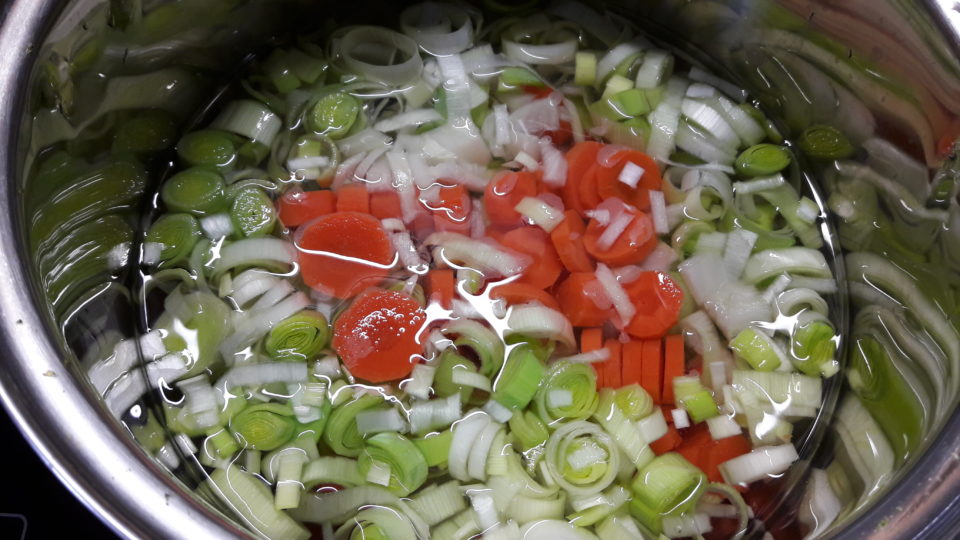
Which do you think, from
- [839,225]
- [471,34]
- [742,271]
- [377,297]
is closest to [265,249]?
[377,297]

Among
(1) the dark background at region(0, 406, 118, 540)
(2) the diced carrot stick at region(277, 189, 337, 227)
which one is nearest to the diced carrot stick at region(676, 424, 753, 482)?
(2) the diced carrot stick at region(277, 189, 337, 227)

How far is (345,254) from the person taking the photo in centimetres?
138

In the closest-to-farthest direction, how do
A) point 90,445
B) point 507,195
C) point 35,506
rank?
point 90,445, point 35,506, point 507,195

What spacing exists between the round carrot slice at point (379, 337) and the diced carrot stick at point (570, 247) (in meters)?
0.27

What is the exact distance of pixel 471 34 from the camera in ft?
5.23

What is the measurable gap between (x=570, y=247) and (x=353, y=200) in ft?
1.31

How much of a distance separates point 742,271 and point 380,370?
0.67 m

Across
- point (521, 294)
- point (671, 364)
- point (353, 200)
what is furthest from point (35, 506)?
point (671, 364)

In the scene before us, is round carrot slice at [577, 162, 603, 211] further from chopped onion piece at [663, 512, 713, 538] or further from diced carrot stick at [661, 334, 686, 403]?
chopped onion piece at [663, 512, 713, 538]

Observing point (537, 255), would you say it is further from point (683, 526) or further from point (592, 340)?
point (683, 526)

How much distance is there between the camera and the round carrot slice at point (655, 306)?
132cm

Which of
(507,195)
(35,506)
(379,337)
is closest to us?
(35,506)

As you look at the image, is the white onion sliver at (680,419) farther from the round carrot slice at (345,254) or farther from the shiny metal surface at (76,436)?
the shiny metal surface at (76,436)

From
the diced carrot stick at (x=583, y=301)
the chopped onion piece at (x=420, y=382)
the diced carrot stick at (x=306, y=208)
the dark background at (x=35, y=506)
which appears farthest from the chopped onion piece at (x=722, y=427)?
the dark background at (x=35, y=506)
